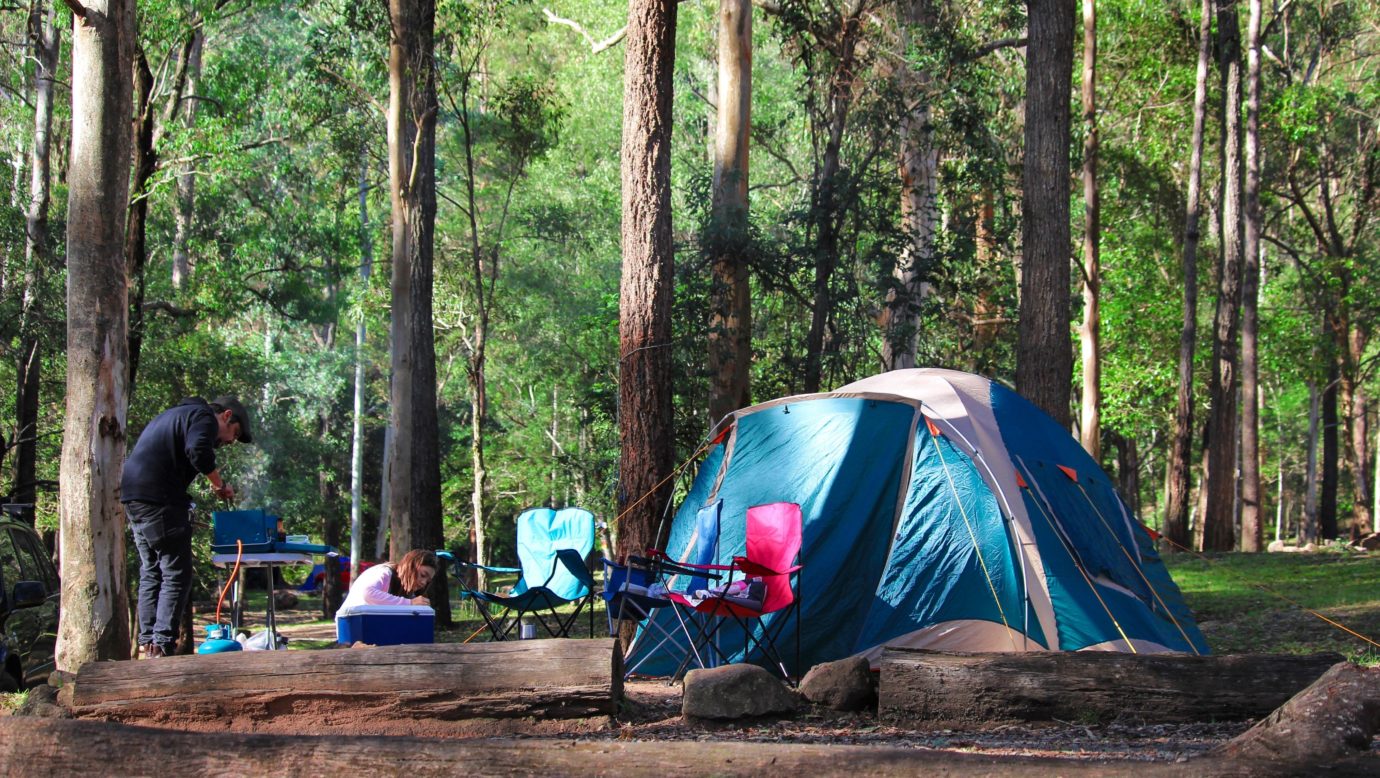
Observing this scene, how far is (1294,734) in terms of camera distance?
3.02 m

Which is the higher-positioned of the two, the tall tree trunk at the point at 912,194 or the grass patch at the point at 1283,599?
the tall tree trunk at the point at 912,194

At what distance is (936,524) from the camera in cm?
679

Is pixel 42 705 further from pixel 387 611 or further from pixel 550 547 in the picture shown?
pixel 550 547

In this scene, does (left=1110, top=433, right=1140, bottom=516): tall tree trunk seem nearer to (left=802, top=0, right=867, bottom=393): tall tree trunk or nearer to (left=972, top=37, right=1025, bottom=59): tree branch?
(left=972, top=37, right=1025, bottom=59): tree branch

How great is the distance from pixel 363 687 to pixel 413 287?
306 inches

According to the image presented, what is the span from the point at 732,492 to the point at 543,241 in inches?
797

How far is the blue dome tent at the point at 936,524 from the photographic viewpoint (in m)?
6.50

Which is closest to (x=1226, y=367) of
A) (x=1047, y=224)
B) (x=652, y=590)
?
(x=1047, y=224)

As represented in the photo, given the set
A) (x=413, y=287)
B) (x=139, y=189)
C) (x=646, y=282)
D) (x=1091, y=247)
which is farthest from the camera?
(x=1091, y=247)

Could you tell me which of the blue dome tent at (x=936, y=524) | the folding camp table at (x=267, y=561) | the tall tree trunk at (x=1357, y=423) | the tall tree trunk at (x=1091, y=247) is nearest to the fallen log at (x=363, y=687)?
the folding camp table at (x=267, y=561)

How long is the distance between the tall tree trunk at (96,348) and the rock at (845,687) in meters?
3.28

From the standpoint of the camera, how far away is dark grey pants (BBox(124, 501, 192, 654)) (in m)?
5.79

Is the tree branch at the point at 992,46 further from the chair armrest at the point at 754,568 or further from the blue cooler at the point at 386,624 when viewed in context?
the blue cooler at the point at 386,624

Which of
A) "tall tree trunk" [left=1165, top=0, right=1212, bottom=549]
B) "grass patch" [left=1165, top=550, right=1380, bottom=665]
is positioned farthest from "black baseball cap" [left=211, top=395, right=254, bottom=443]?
"tall tree trunk" [left=1165, top=0, right=1212, bottom=549]
